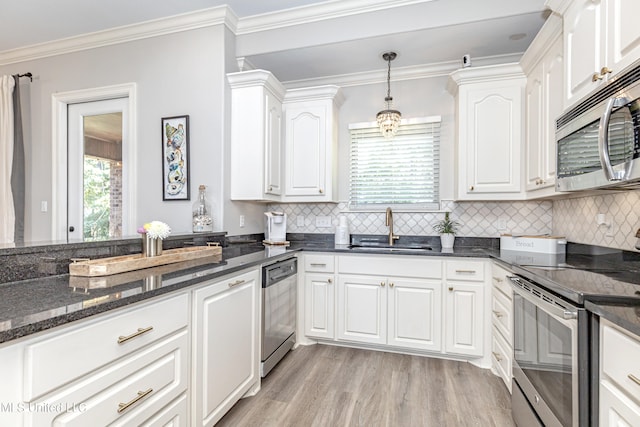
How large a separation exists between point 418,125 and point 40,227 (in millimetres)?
3973

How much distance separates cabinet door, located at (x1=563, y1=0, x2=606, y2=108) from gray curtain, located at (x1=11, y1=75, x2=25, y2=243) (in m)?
4.73

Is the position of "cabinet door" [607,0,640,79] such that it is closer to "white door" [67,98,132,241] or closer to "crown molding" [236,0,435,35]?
"crown molding" [236,0,435,35]

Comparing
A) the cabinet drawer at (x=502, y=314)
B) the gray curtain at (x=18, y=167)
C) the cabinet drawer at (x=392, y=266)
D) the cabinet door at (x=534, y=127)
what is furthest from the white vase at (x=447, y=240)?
the gray curtain at (x=18, y=167)

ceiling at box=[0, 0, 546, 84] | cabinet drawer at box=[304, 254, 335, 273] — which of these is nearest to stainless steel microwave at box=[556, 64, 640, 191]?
ceiling at box=[0, 0, 546, 84]

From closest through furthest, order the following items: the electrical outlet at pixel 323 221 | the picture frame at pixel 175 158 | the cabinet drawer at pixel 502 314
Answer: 1. the cabinet drawer at pixel 502 314
2. the picture frame at pixel 175 158
3. the electrical outlet at pixel 323 221

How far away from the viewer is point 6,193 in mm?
3297

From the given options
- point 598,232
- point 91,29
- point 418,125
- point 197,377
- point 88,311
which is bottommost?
point 197,377

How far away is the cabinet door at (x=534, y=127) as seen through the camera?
2.38 metres

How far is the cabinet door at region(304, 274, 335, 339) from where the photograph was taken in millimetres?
2871

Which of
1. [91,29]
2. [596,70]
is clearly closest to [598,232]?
[596,70]

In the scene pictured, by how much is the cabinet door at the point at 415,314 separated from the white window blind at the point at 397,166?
91cm

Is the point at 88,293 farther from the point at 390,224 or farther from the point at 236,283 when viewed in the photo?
the point at 390,224

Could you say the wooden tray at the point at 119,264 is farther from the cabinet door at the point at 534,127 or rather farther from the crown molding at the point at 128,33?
the cabinet door at the point at 534,127

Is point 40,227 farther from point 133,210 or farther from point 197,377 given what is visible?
point 197,377
